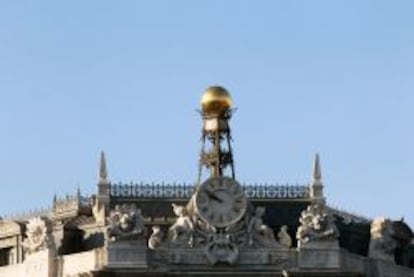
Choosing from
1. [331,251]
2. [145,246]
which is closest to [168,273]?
[145,246]

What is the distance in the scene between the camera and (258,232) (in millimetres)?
104000

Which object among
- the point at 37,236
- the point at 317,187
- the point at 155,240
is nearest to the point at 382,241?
the point at 317,187

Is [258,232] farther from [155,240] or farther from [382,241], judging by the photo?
[382,241]

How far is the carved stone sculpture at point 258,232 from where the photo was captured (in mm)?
103812

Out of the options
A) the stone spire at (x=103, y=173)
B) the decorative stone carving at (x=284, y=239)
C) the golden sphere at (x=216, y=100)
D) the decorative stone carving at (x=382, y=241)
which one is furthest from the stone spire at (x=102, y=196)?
the decorative stone carving at (x=382, y=241)

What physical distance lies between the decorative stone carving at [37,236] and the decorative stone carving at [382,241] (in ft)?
66.7

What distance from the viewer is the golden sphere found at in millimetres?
112562

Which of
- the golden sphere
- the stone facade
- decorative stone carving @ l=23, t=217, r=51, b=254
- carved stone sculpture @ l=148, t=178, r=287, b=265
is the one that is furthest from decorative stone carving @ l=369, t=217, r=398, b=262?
decorative stone carving @ l=23, t=217, r=51, b=254

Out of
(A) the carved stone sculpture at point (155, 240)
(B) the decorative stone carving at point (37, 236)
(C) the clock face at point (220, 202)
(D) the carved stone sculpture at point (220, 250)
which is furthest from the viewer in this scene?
(B) the decorative stone carving at point (37, 236)

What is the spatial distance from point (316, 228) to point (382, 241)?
7888 millimetres

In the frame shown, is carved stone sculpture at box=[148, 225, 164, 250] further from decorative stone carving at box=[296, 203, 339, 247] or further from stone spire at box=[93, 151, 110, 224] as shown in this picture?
decorative stone carving at box=[296, 203, 339, 247]

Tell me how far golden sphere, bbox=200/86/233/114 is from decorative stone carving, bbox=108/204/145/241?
1273 cm

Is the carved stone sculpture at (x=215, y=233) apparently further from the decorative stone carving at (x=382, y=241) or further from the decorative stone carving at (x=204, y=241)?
the decorative stone carving at (x=382, y=241)

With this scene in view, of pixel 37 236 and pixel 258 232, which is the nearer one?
pixel 258 232
